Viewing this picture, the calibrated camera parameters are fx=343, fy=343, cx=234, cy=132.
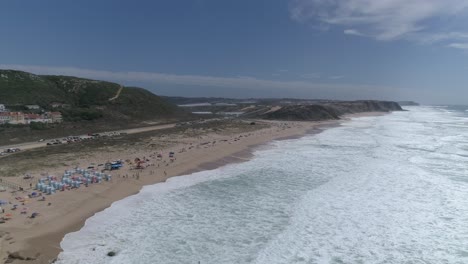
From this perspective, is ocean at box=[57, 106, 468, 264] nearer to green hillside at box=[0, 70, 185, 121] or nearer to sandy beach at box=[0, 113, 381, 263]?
sandy beach at box=[0, 113, 381, 263]

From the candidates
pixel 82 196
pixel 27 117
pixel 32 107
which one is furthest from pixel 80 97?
pixel 82 196

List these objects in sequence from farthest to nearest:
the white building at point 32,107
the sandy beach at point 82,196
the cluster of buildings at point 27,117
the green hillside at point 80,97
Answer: the green hillside at point 80,97, the white building at point 32,107, the cluster of buildings at point 27,117, the sandy beach at point 82,196

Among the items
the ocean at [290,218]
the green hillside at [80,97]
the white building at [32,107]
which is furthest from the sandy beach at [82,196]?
the white building at [32,107]

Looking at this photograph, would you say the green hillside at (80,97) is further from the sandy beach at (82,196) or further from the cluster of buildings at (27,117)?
the sandy beach at (82,196)

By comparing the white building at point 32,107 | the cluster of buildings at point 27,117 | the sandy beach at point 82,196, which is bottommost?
the sandy beach at point 82,196

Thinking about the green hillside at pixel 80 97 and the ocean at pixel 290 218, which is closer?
the ocean at pixel 290 218

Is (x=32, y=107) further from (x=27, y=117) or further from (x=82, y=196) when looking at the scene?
(x=82, y=196)

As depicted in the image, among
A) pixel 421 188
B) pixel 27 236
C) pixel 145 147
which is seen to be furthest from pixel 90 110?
pixel 421 188

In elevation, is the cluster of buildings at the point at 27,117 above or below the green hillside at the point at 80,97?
below
